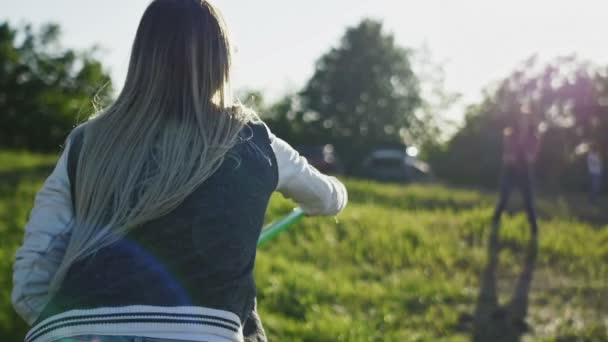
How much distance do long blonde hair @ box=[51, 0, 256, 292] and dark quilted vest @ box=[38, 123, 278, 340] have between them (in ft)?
0.09

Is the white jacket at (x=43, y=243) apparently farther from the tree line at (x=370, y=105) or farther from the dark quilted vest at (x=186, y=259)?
the tree line at (x=370, y=105)

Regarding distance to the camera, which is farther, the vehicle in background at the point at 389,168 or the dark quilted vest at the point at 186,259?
the vehicle in background at the point at 389,168

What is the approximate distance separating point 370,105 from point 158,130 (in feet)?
102

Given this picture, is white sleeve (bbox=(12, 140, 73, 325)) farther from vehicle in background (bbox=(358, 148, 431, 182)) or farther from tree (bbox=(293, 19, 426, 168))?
tree (bbox=(293, 19, 426, 168))

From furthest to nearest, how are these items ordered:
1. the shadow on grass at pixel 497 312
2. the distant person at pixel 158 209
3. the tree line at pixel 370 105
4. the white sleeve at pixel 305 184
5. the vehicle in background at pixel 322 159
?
the tree line at pixel 370 105, the vehicle in background at pixel 322 159, the shadow on grass at pixel 497 312, the white sleeve at pixel 305 184, the distant person at pixel 158 209

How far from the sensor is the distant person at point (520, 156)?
30.3 feet

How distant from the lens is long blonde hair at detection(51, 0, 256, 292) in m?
1.58

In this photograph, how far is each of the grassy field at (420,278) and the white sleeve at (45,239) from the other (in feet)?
9.66

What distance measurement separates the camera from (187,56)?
1688mm

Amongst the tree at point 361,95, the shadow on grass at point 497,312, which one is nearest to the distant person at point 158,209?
the shadow on grass at point 497,312

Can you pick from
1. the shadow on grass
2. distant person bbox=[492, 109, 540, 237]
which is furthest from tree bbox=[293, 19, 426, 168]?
the shadow on grass

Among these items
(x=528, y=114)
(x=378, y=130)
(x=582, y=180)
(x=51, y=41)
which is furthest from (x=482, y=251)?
(x=51, y=41)

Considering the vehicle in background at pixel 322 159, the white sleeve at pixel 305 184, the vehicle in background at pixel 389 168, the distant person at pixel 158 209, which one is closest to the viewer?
the distant person at pixel 158 209

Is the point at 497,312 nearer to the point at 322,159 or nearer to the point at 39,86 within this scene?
the point at 322,159
